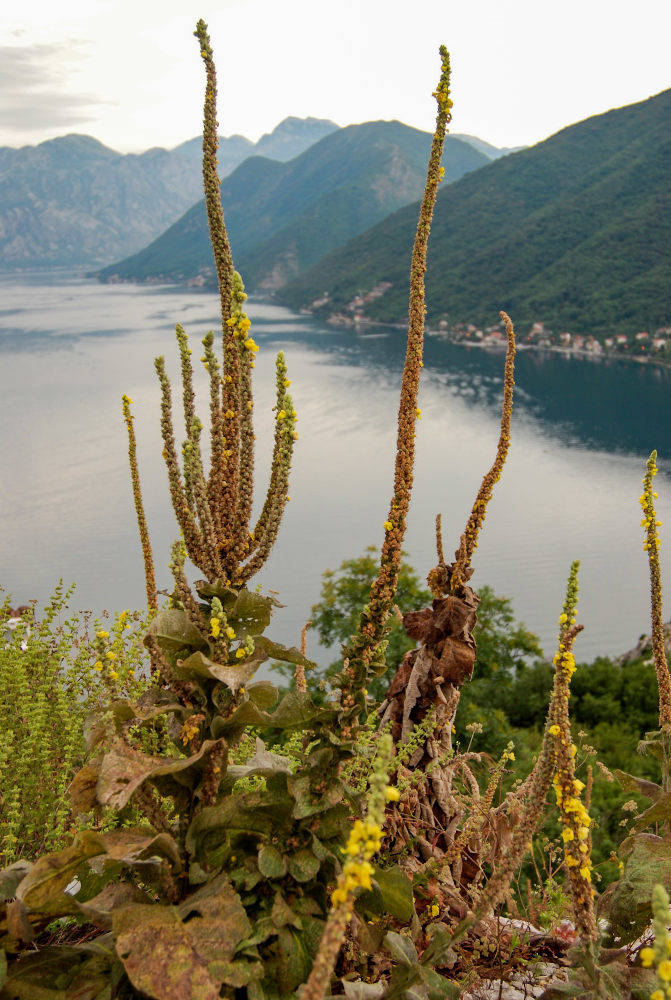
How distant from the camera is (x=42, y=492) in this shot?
38.3m

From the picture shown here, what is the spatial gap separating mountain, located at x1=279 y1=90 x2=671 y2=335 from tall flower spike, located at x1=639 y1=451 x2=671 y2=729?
264 ft

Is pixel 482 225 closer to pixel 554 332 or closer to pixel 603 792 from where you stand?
pixel 554 332

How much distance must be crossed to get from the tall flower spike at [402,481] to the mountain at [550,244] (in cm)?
8074

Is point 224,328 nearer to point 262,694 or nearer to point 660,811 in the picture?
point 262,694

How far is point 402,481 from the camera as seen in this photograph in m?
2.17

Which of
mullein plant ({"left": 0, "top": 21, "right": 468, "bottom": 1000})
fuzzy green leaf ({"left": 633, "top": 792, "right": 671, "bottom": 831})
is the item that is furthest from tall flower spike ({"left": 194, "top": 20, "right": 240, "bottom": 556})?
fuzzy green leaf ({"left": 633, "top": 792, "right": 671, "bottom": 831})

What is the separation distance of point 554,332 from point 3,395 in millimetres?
55794

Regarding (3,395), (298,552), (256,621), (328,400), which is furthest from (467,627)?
(3,395)

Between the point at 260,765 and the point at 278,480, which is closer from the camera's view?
the point at 278,480

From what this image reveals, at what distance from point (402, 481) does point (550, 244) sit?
108 metres

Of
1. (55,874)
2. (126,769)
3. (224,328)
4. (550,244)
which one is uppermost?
(550,244)

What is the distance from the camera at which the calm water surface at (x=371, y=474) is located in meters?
30.2

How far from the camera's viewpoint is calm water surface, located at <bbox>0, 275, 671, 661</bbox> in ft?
98.9

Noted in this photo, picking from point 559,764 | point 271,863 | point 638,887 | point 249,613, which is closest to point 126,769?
point 271,863
